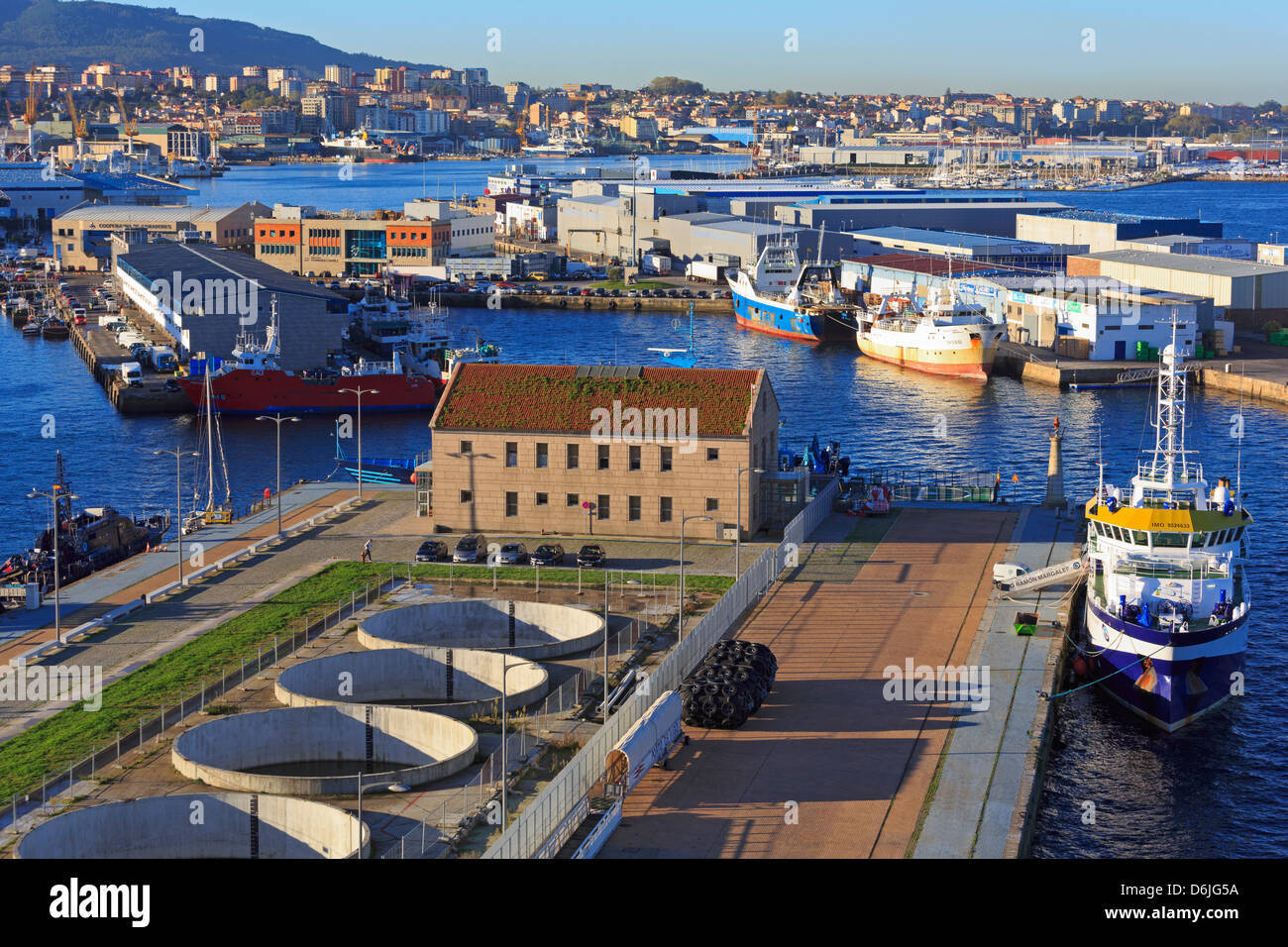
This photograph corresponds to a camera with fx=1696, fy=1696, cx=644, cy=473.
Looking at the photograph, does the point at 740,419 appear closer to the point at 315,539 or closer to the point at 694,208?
the point at 315,539

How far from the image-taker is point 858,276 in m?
115

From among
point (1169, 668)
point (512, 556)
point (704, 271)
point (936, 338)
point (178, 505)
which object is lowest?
point (1169, 668)

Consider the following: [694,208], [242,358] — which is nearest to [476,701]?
[242,358]

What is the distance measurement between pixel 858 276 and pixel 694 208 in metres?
37.8

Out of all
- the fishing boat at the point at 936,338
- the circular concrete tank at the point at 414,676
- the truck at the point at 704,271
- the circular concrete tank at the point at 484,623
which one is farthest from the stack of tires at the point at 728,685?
the truck at the point at 704,271

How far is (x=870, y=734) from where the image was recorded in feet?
97.8

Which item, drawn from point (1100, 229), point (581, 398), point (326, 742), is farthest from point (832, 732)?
point (1100, 229)

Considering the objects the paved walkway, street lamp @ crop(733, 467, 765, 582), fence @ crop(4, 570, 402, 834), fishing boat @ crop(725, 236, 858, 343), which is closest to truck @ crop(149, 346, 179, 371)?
fishing boat @ crop(725, 236, 858, 343)

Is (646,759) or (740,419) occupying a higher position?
(740,419)

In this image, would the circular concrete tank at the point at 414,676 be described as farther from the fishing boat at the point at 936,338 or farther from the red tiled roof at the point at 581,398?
the fishing boat at the point at 936,338

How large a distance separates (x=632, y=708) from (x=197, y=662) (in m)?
9.68

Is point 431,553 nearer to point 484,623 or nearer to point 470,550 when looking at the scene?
point 470,550

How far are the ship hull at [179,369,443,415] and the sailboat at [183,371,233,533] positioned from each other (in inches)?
42.2

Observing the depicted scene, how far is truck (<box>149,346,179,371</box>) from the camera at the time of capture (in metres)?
85.1
